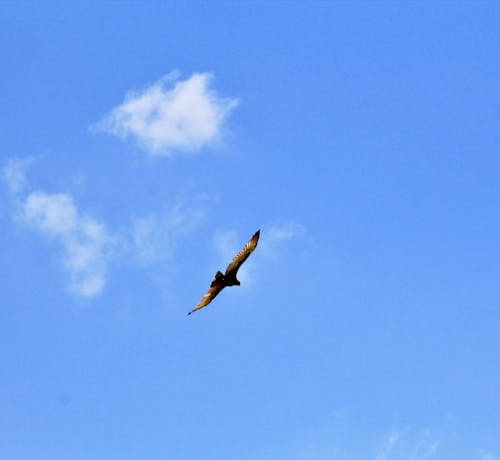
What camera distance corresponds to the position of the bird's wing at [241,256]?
4397 centimetres

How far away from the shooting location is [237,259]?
44.0m

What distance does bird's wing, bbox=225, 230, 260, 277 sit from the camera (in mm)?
43969

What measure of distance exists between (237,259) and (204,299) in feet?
9.14

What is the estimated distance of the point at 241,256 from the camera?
144 feet

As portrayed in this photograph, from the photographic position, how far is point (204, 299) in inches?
1725
